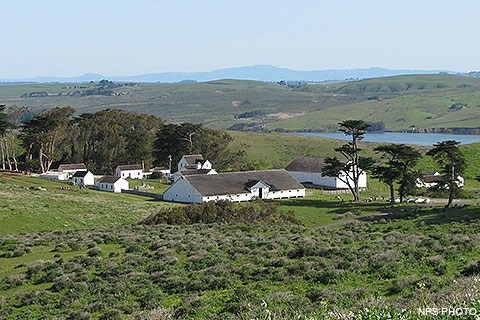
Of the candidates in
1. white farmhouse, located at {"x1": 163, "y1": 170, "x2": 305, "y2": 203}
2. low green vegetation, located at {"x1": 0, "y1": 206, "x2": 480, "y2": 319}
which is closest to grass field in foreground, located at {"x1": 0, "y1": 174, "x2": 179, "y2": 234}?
white farmhouse, located at {"x1": 163, "y1": 170, "x2": 305, "y2": 203}

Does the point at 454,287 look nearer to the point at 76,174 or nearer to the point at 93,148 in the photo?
the point at 76,174

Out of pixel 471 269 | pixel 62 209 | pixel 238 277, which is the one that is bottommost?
pixel 62 209

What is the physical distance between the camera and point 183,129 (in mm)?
86938

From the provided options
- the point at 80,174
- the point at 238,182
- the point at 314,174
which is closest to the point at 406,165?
the point at 238,182

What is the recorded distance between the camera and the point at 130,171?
261 feet

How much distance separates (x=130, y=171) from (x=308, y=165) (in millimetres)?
22310

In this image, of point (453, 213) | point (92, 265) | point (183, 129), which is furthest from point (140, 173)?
point (92, 265)

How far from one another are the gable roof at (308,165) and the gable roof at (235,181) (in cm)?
788

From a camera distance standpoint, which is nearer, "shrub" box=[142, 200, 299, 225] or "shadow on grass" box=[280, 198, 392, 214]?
"shrub" box=[142, 200, 299, 225]

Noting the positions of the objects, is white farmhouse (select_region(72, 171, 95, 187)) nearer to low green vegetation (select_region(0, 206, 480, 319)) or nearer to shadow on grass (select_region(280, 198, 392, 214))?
shadow on grass (select_region(280, 198, 392, 214))

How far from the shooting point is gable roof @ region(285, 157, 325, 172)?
72188mm

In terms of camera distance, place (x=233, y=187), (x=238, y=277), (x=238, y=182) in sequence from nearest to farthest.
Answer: (x=238, y=277) → (x=233, y=187) → (x=238, y=182)

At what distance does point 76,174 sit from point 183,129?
19.0 metres

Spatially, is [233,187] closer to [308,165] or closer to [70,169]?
[308,165]
